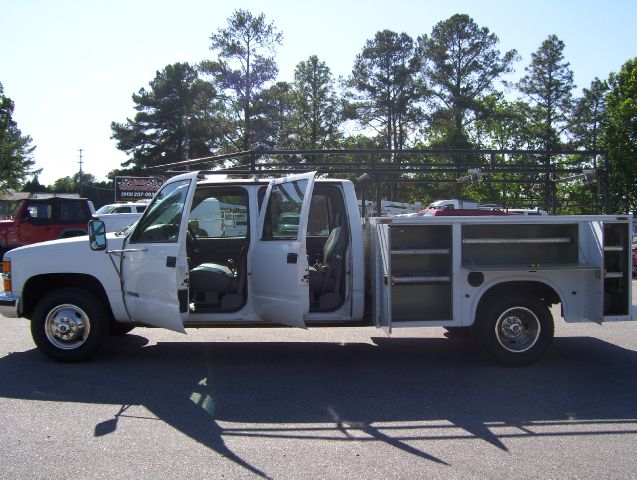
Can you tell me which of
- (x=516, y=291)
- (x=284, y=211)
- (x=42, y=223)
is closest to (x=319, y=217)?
(x=284, y=211)

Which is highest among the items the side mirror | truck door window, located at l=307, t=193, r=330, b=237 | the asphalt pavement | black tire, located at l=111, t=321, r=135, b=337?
truck door window, located at l=307, t=193, r=330, b=237

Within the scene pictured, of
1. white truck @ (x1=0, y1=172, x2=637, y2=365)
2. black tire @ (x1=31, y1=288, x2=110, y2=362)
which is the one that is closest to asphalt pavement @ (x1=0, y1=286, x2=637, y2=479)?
black tire @ (x1=31, y1=288, x2=110, y2=362)

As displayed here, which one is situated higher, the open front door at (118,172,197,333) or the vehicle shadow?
the open front door at (118,172,197,333)

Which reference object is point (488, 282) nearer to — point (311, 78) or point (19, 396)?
point (19, 396)

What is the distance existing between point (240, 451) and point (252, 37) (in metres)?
40.0

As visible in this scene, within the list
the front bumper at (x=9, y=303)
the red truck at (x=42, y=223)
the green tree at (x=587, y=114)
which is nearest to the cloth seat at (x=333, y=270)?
the front bumper at (x=9, y=303)

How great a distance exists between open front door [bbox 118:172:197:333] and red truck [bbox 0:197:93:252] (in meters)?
12.7

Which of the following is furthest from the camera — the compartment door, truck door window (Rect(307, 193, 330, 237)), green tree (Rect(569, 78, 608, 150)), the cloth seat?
green tree (Rect(569, 78, 608, 150))

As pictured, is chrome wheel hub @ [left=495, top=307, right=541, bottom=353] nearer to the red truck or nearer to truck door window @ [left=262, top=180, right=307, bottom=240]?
truck door window @ [left=262, top=180, right=307, bottom=240]

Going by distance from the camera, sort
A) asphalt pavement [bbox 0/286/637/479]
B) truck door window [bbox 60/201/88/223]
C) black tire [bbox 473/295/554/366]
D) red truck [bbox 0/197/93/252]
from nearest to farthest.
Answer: asphalt pavement [bbox 0/286/637/479]
black tire [bbox 473/295/554/366]
red truck [bbox 0/197/93/252]
truck door window [bbox 60/201/88/223]

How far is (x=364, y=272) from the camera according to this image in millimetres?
6602

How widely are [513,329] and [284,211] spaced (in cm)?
279

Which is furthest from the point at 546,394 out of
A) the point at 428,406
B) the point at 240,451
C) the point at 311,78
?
the point at 311,78

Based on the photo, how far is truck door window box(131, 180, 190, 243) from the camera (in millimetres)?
6203
